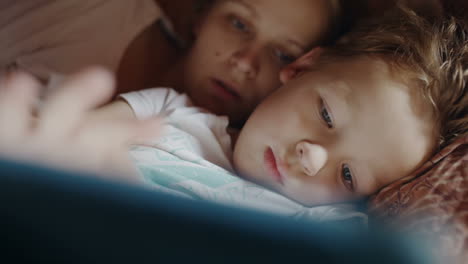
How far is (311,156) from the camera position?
2.27 ft

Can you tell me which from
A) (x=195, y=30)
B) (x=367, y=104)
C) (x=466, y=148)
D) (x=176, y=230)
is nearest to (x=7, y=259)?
(x=176, y=230)

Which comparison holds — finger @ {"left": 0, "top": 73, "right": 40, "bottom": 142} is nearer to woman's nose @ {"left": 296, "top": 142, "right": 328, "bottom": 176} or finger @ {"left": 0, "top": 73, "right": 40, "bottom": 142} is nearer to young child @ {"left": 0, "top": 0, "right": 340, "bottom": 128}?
woman's nose @ {"left": 296, "top": 142, "right": 328, "bottom": 176}

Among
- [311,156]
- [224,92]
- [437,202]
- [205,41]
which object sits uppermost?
[205,41]

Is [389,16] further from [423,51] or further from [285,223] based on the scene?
[285,223]

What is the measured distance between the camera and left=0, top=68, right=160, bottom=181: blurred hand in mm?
360

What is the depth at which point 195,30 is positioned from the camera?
1184 millimetres

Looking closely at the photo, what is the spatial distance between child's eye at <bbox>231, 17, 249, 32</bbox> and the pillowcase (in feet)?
1.65

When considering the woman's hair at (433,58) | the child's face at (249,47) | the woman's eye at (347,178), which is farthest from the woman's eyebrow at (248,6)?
the woman's eye at (347,178)

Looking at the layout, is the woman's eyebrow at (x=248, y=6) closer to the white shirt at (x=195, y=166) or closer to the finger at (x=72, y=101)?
the white shirt at (x=195, y=166)

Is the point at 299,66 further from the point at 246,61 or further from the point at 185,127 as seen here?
the point at 185,127

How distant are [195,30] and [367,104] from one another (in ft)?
2.02

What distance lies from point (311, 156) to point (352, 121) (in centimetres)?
10

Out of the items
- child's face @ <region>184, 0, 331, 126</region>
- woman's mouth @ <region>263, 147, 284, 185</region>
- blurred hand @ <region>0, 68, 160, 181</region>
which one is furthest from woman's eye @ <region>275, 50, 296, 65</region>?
blurred hand @ <region>0, 68, 160, 181</region>

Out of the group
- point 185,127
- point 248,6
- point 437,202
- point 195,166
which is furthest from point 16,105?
point 248,6
